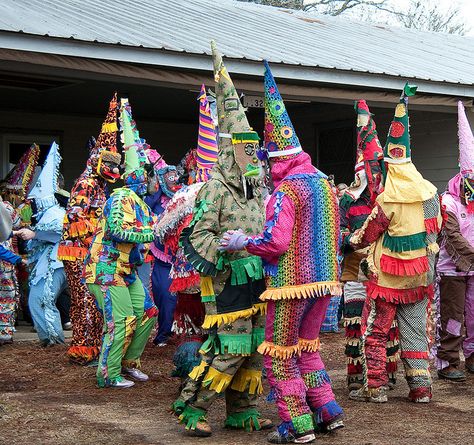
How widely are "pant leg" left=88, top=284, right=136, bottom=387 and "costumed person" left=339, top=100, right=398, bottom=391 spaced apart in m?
1.88

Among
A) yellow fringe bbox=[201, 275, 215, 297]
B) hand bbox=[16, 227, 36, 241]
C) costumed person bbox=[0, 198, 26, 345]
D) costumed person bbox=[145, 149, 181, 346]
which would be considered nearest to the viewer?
yellow fringe bbox=[201, 275, 215, 297]

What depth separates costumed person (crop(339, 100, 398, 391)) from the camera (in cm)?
790

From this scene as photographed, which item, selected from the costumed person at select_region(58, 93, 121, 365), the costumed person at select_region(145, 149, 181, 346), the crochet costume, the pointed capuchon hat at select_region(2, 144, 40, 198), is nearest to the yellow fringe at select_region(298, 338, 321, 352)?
the costumed person at select_region(58, 93, 121, 365)

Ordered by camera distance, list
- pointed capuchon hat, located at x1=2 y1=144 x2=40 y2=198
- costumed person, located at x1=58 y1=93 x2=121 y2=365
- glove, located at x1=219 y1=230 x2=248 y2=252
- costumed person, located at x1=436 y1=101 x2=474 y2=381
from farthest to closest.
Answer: pointed capuchon hat, located at x1=2 y1=144 x2=40 y2=198
costumed person, located at x1=58 y1=93 x2=121 y2=365
costumed person, located at x1=436 y1=101 x2=474 y2=381
glove, located at x1=219 y1=230 x2=248 y2=252

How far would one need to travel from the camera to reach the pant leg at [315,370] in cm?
629

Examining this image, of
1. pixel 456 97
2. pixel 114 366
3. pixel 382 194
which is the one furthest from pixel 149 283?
pixel 456 97

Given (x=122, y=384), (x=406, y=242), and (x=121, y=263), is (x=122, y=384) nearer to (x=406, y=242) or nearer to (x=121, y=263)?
(x=121, y=263)

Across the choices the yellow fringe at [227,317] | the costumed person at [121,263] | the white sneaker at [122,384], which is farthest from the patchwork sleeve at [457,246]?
the white sneaker at [122,384]

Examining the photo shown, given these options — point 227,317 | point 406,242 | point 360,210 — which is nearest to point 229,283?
point 227,317

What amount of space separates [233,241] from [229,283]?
0.43 meters

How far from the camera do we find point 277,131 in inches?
250

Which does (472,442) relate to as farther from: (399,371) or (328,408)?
(399,371)

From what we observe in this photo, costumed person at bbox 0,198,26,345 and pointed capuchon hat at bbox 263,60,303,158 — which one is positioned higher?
pointed capuchon hat at bbox 263,60,303,158

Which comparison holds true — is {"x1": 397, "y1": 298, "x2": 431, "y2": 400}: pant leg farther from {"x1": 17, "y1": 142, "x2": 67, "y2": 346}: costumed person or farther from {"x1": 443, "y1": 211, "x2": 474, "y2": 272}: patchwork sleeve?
{"x1": 17, "y1": 142, "x2": 67, "y2": 346}: costumed person
